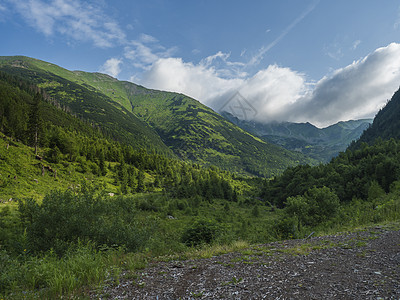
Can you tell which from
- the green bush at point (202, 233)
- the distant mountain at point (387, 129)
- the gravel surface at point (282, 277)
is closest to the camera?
the gravel surface at point (282, 277)

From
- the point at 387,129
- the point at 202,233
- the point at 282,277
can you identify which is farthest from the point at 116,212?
the point at 387,129

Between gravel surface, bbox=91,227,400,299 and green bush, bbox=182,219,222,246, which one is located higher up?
gravel surface, bbox=91,227,400,299

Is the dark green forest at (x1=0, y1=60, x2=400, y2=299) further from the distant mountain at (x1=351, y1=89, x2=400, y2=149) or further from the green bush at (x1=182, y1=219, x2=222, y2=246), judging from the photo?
the distant mountain at (x1=351, y1=89, x2=400, y2=149)

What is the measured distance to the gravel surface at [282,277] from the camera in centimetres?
551

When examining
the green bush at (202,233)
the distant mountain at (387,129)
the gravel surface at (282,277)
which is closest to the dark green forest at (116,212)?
the green bush at (202,233)

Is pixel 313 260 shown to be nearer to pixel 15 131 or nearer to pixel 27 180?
pixel 27 180

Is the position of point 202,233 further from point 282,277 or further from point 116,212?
point 282,277

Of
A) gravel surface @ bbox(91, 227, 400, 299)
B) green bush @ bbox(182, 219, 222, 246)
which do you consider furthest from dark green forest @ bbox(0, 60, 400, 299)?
gravel surface @ bbox(91, 227, 400, 299)

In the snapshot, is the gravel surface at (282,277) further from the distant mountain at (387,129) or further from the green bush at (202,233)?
the distant mountain at (387,129)

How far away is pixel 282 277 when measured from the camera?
6637mm

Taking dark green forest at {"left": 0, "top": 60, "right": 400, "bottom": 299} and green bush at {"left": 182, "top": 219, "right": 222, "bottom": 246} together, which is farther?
green bush at {"left": 182, "top": 219, "right": 222, "bottom": 246}

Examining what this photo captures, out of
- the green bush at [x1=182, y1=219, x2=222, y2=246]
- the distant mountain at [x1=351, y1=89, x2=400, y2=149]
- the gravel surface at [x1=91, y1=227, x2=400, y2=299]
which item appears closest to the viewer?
the gravel surface at [x1=91, y1=227, x2=400, y2=299]

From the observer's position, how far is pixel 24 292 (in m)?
6.22

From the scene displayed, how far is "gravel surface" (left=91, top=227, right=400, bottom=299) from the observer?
18.1 ft
